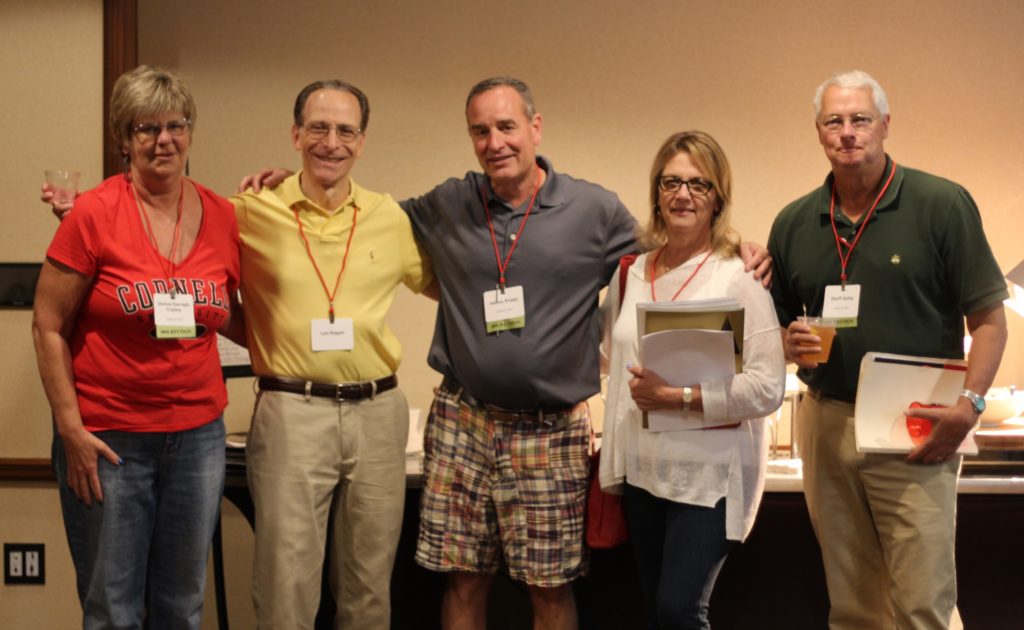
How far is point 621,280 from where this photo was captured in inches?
107

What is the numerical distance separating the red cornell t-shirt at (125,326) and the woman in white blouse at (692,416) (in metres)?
1.06

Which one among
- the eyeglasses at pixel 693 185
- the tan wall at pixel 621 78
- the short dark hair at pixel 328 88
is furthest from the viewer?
the tan wall at pixel 621 78

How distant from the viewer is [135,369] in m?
2.47

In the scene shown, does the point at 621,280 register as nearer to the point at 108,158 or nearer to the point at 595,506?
the point at 595,506

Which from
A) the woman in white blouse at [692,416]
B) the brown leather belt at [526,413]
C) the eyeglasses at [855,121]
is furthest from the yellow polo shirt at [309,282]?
the eyeglasses at [855,121]

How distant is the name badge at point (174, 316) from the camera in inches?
96.4

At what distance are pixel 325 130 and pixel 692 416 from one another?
124cm

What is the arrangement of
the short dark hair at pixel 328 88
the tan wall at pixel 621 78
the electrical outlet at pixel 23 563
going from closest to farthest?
the short dark hair at pixel 328 88
the electrical outlet at pixel 23 563
the tan wall at pixel 621 78

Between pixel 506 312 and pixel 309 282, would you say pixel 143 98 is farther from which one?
pixel 506 312

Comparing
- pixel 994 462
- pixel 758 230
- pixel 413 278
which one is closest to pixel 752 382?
pixel 413 278

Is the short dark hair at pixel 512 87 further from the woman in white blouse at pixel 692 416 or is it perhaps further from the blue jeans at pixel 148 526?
the blue jeans at pixel 148 526

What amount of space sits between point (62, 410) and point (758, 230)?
9.41ft

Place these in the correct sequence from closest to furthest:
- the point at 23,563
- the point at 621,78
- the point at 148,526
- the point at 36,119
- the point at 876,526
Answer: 1. the point at 148,526
2. the point at 876,526
3. the point at 36,119
4. the point at 23,563
5. the point at 621,78

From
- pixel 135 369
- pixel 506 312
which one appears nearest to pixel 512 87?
pixel 506 312
